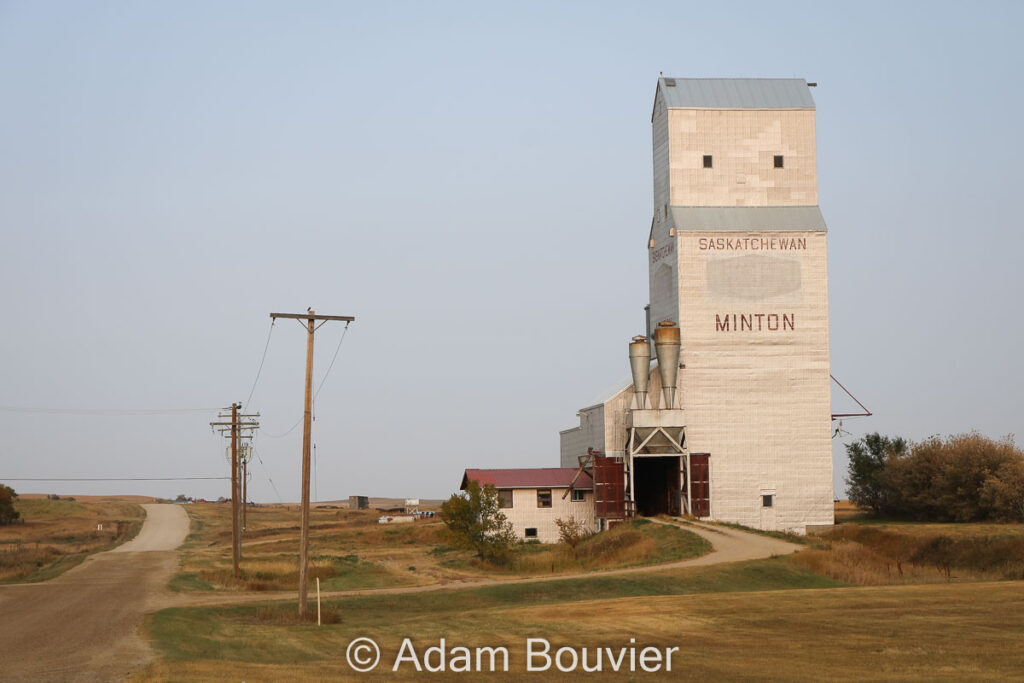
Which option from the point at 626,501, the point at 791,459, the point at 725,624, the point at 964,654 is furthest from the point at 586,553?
the point at 964,654

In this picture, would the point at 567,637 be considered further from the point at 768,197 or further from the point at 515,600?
the point at 768,197

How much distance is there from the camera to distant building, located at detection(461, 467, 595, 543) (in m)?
67.8

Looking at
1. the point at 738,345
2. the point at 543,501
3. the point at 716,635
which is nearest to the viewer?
the point at 716,635

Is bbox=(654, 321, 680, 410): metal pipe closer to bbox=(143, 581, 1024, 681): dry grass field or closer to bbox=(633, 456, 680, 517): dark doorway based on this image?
bbox=(633, 456, 680, 517): dark doorway

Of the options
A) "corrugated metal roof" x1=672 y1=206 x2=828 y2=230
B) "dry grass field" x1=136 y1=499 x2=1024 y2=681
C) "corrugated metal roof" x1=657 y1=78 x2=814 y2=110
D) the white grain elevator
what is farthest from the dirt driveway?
"corrugated metal roof" x1=657 y1=78 x2=814 y2=110

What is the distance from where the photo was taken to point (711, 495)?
63.9 meters

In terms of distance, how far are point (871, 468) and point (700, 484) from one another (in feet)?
59.0

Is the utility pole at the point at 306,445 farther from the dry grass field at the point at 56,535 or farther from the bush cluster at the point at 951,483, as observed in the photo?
the bush cluster at the point at 951,483

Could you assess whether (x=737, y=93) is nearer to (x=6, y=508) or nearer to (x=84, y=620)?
(x=84, y=620)

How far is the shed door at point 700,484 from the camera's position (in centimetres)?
6378

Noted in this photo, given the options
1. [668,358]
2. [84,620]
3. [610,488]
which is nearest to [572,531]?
[610,488]

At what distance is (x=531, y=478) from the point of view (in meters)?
68.9

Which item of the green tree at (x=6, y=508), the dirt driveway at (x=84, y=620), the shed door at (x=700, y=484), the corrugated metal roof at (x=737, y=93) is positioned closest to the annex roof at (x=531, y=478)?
the shed door at (x=700, y=484)

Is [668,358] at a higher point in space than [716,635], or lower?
higher
